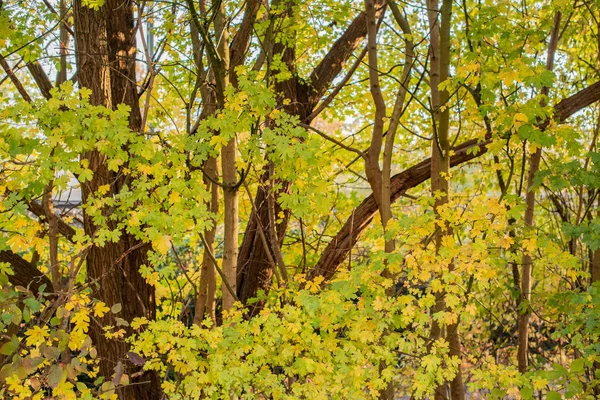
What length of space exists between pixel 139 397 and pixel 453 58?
4.24 m

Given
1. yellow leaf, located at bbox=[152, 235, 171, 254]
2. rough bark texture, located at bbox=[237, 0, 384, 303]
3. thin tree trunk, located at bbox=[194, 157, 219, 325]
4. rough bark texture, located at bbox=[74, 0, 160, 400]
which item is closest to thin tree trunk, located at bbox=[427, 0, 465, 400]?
Answer: rough bark texture, located at bbox=[237, 0, 384, 303]

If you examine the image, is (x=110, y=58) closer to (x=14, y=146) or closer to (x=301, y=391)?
(x=14, y=146)

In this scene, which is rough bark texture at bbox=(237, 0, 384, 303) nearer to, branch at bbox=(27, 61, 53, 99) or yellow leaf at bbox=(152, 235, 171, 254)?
branch at bbox=(27, 61, 53, 99)

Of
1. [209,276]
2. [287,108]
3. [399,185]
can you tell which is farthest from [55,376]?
[287,108]

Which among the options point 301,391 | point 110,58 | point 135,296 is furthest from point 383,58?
point 301,391

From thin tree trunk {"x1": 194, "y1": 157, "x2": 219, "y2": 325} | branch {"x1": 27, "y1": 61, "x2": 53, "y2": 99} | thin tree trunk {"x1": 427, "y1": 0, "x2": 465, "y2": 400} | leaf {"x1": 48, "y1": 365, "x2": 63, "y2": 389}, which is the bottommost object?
leaf {"x1": 48, "y1": 365, "x2": 63, "y2": 389}

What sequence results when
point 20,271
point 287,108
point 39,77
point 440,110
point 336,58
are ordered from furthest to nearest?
point 336,58, point 287,108, point 39,77, point 20,271, point 440,110

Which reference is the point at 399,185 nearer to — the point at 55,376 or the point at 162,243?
the point at 162,243

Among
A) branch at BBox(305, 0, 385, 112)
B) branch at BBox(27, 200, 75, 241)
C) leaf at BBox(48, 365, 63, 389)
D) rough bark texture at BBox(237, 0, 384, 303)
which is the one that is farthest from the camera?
branch at BBox(305, 0, 385, 112)

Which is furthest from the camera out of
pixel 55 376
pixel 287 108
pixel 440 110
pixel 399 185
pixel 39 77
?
pixel 287 108

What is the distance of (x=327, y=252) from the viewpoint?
536 centimetres

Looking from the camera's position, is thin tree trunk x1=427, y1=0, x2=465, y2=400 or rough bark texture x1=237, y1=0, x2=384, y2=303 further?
rough bark texture x1=237, y1=0, x2=384, y2=303

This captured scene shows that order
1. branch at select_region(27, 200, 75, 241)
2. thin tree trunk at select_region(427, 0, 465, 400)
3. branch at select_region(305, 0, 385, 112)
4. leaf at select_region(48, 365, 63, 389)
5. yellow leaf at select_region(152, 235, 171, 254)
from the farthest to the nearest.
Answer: branch at select_region(305, 0, 385, 112) < branch at select_region(27, 200, 75, 241) < thin tree trunk at select_region(427, 0, 465, 400) < yellow leaf at select_region(152, 235, 171, 254) < leaf at select_region(48, 365, 63, 389)

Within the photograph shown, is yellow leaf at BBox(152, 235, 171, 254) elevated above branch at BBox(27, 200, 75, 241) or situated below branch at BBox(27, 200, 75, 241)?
below
